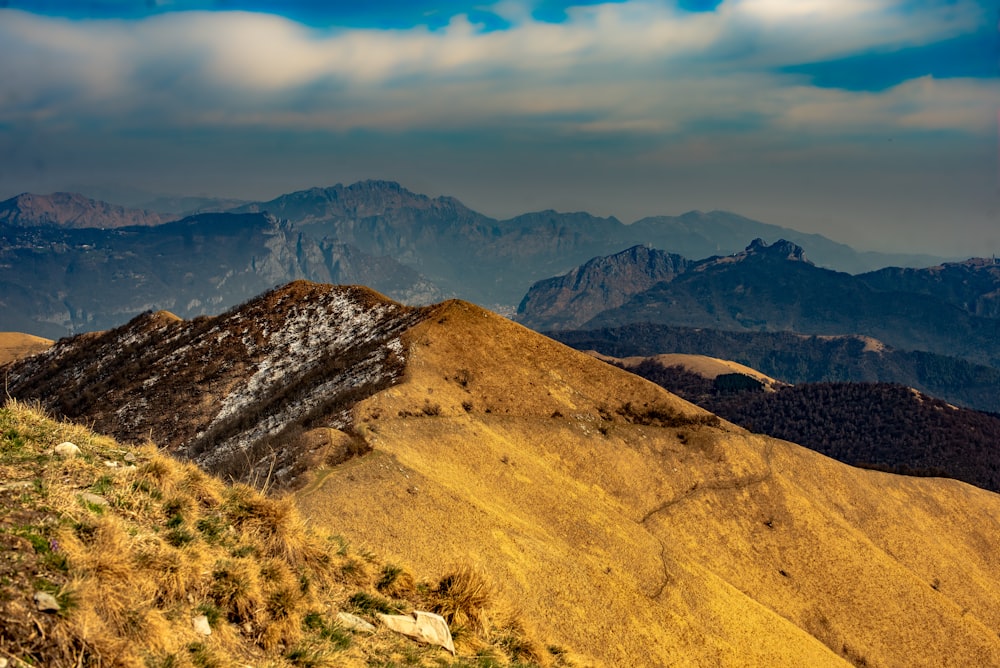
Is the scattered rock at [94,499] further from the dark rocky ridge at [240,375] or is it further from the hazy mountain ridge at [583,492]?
the dark rocky ridge at [240,375]

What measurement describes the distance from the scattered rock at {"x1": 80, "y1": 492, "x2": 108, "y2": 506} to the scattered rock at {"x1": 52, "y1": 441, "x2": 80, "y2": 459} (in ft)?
6.08

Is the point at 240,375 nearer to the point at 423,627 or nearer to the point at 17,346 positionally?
the point at 423,627

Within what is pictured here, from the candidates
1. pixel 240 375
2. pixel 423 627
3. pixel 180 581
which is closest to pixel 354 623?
pixel 423 627

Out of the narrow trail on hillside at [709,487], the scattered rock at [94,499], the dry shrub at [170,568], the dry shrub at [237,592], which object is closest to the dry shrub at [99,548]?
the dry shrub at [170,568]

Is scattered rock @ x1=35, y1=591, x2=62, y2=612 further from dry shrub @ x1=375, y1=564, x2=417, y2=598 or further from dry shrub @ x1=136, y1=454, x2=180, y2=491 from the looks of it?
dry shrub @ x1=375, y1=564, x2=417, y2=598

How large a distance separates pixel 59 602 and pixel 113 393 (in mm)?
71976

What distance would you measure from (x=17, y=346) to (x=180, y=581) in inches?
7074

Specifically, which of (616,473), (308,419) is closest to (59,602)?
(308,419)

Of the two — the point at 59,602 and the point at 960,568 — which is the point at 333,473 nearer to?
the point at 59,602

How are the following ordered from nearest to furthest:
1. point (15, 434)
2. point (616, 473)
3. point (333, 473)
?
point (15, 434) < point (333, 473) < point (616, 473)

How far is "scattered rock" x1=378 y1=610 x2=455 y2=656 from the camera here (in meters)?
15.3

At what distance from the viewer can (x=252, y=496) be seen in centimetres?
1673

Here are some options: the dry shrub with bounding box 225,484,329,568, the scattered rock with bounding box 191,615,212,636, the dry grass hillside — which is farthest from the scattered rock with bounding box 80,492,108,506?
the scattered rock with bounding box 191,615,212,636

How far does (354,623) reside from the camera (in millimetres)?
14672
